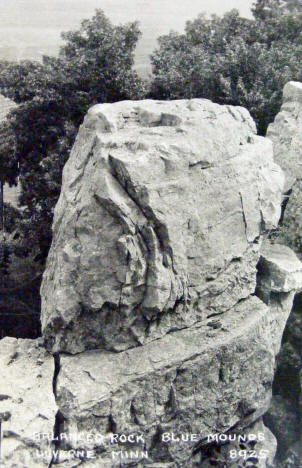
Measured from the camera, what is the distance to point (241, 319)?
7.93m

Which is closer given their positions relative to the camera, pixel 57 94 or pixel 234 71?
pixel 57 94

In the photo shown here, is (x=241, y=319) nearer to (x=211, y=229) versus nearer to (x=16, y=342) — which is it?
(x=211, y=229)

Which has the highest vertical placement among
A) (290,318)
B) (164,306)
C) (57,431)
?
(164,306)

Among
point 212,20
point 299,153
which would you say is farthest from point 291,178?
point 212,20

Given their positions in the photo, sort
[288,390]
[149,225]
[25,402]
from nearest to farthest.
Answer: [25,402]
[149,225]
[288,390]

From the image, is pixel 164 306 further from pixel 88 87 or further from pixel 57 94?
pixel 57 94

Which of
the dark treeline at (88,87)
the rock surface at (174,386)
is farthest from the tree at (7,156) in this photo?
the rock surface at (174,386)

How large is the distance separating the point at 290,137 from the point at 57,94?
17.0ft

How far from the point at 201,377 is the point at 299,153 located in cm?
481

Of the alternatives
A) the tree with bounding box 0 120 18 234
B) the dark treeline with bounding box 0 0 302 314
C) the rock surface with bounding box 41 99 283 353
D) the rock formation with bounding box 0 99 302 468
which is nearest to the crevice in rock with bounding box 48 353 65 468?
the rock formation with bounding box 0 99 302 468

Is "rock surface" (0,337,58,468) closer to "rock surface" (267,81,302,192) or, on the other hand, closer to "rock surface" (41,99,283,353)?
"rock surface" (41,99,283,353)

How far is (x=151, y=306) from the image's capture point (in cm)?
701

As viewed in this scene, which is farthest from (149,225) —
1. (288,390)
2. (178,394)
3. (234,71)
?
(234,71)

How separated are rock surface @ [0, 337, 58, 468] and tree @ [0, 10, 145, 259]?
5225 mm
